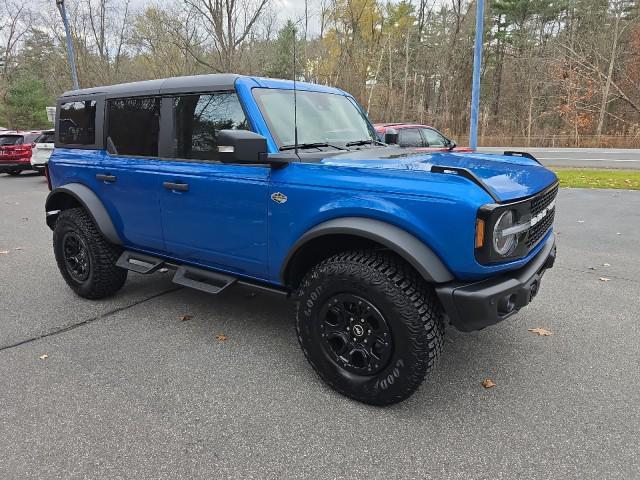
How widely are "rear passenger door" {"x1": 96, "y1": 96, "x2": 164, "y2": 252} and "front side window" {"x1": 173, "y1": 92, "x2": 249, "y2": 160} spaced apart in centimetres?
26

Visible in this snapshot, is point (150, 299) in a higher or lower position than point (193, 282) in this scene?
lower

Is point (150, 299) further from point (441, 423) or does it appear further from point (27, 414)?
point (441, 423)

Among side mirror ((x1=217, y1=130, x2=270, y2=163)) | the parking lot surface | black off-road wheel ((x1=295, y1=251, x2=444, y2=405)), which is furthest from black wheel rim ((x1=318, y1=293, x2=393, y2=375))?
side mirror ((x1=217, y1=130, x2=270, y2=163))

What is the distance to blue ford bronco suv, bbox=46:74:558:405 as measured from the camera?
246 centimetres

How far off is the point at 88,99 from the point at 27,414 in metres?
2.85

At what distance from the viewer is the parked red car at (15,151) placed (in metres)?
17.2

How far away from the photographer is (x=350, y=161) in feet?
9.63

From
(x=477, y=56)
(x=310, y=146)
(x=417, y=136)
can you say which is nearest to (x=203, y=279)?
(x=310, y=146)

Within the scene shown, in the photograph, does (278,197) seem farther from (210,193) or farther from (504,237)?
(504,237)

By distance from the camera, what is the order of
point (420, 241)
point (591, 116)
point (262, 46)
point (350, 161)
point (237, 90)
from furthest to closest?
point (591, 116)
point (262, 46)
point (237, 90)
point (350, 161)
point (420, 241)

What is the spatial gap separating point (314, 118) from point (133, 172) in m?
1.57

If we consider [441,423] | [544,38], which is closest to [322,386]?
[441,423]

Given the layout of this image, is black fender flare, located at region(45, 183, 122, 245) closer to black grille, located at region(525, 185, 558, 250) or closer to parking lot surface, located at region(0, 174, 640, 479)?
parking lot surface, located at region(0, 174, 640, 479)

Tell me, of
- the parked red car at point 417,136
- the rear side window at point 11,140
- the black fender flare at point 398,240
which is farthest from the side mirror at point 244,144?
the rear side window at point 11,140
